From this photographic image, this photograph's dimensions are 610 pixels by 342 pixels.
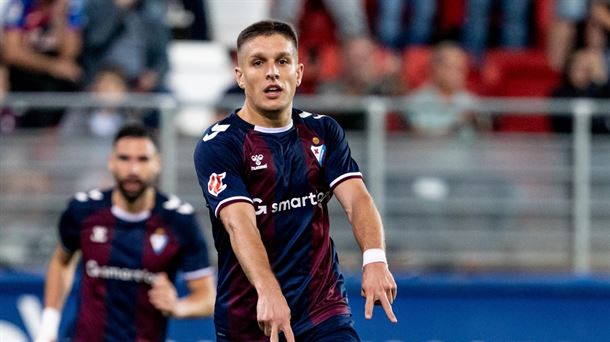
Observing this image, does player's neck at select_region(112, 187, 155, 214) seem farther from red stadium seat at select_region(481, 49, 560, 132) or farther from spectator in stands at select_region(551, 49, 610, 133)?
red stadium seat at select_region(481, 49, 560, 132)

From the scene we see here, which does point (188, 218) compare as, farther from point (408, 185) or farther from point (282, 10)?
point (282, 10)

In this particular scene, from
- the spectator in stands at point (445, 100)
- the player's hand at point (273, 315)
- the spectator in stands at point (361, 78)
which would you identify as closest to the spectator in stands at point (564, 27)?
the spectator in stands at point (445, 100)

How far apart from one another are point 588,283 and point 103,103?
4.17 m

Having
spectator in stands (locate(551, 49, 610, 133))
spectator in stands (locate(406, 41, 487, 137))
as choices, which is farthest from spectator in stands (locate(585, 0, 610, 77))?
spectator in stands (locate(406, 41, 487, 137))

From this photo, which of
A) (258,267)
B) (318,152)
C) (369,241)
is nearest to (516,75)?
(318,152)

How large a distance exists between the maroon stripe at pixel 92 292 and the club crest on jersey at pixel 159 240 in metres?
0.27

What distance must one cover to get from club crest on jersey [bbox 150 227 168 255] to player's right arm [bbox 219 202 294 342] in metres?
2.73

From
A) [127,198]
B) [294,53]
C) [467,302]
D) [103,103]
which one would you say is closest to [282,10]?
[103,103]

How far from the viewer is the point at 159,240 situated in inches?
331

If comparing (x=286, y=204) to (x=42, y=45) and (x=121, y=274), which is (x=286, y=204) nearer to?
(x=121, y=274)

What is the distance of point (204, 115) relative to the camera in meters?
12.0

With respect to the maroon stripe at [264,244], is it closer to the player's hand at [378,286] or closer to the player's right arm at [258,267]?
the player's right arm at [258,267]

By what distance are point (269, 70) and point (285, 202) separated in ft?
1.95

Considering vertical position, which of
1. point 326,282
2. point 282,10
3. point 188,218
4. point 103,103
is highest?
point 282,10
